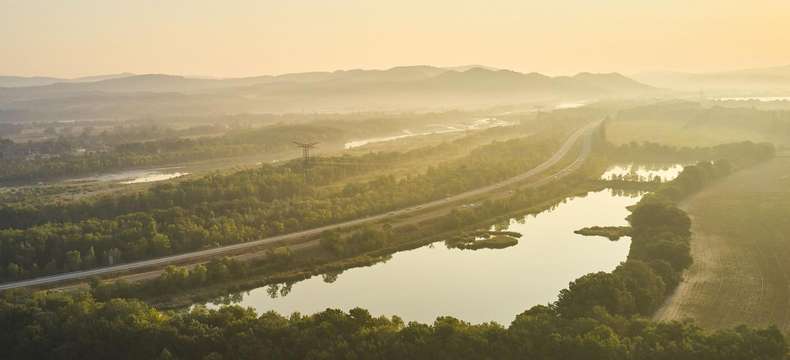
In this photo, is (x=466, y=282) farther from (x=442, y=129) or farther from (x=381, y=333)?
(x=442, y=129)

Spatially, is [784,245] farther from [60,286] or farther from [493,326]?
[60,286]

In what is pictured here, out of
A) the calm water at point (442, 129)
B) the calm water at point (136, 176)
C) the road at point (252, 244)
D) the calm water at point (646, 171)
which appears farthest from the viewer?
the calm water at point (442, 129)

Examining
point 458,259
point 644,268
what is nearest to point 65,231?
point 458,259

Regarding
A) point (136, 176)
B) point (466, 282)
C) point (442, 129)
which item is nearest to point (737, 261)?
point (466, 282)

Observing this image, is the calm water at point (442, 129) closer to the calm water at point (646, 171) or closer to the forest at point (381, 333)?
the calm water at point (646, 171)

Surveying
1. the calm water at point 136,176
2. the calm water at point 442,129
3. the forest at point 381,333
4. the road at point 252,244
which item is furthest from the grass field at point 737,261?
the calm water at point 442,129

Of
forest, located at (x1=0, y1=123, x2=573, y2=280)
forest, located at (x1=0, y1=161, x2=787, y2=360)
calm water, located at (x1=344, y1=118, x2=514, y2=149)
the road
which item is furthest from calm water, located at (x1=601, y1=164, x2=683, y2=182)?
calm water, located at (x1=344, y1=118, x2=514, y2=149)
